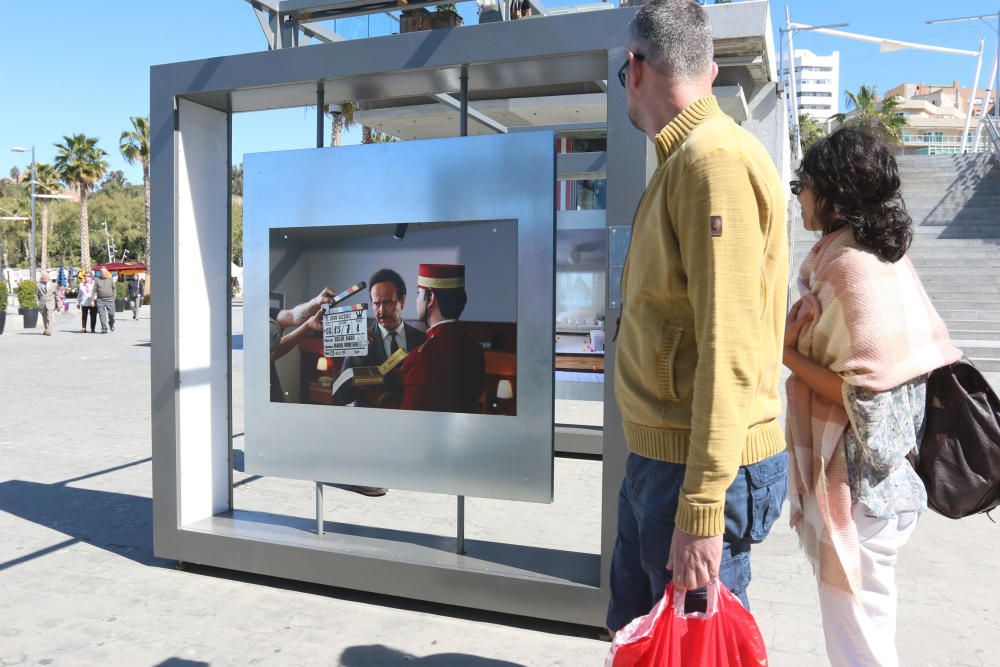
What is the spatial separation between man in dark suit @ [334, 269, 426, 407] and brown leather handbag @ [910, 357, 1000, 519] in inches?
92.1

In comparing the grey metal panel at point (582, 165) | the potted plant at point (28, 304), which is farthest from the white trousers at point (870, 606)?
the potted plant at point (28, 304)

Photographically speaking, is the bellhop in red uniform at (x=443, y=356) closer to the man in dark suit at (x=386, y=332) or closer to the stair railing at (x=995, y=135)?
the man in dark suit at (x=386, y=332)

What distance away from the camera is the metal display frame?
11.7 ft

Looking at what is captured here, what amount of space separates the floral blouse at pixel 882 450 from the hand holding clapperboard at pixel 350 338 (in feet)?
7.49

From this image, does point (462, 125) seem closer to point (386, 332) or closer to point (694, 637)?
point (386, 332)

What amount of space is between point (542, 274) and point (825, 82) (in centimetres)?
18917

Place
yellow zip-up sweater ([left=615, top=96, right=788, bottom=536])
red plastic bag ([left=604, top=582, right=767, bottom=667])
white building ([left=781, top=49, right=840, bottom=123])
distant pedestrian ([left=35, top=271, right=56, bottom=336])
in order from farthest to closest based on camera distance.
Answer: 1. white building ([left=781, top=49, right=840, bottom=123])
2. distant pedestrian ([left=35, top=271, right=56, bottom=336])
3. red plastic bag ([left=604, top=582, right=767, bottom=667])
4. yellow zip-up sweater ([left=615, top=96, right=788, bottom=536])

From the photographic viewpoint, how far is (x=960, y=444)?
2.43 meters

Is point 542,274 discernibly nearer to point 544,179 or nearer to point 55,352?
point 544,179

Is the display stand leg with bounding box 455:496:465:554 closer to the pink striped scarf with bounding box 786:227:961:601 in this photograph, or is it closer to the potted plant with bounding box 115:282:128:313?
the pink striped scarf with bounding box 786:227:961:601

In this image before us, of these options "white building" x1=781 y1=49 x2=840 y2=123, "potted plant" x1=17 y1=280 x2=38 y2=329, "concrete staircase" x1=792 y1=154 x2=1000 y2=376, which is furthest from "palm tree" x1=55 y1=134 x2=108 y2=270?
"white building" x1=781 y1=49 x2=840 y2=123

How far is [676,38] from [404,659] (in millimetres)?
2625

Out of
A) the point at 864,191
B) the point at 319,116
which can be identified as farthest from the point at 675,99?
the point at 319,116

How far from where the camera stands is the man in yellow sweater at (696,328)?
1698 mm
